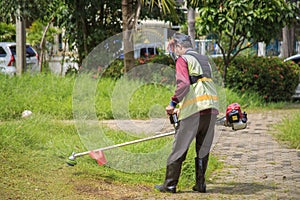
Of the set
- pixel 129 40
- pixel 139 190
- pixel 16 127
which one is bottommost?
pixel 139 190

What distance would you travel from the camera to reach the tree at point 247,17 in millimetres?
15344

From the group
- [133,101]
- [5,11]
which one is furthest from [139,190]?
[5,11]

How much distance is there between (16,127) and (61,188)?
221cm

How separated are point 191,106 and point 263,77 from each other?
427 inches

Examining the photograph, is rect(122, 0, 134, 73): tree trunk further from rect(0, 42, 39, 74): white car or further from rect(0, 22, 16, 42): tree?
rect(0, 22, 16, 42): tree

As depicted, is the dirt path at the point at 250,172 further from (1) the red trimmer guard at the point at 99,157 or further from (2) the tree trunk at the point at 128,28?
(2) the tree trunk at the point at 128,28

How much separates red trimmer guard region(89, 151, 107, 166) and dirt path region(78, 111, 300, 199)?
540mm

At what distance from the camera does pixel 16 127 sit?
855 centimetres

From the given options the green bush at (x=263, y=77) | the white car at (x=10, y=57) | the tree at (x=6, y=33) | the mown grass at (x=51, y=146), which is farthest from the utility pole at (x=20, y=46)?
the tree at (x=6, y=33)

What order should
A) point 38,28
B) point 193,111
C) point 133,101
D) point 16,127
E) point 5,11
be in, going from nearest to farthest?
point 193,111 → point 16,127 → point 133,101 → point 5,11 → point 38,28

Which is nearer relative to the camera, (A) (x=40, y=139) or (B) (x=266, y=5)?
(A) (x=40, y=139)

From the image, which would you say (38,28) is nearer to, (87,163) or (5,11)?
(5,11)

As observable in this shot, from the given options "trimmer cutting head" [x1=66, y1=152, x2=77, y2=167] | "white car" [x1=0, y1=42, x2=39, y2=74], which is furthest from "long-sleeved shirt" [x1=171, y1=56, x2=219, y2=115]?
"white car" [x1=0, y1=42, x2=39, y2=74]

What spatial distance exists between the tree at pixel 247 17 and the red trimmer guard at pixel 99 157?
338 inches
